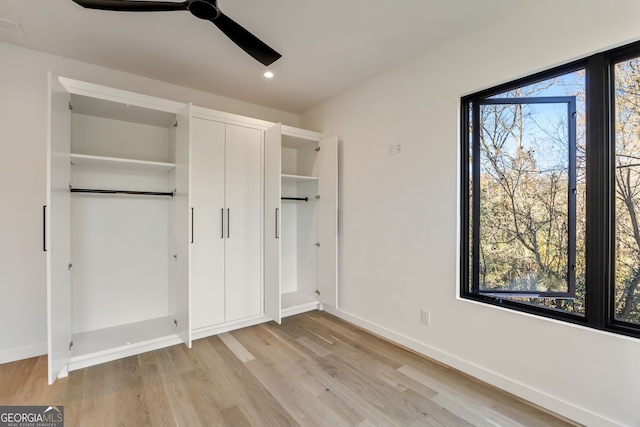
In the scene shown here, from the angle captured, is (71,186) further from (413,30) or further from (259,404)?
(413,30)

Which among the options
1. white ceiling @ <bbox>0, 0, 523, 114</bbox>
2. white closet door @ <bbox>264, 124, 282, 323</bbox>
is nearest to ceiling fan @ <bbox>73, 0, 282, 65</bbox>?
white ceiling @ <bbox>0, 0, 523, 114</bbox>

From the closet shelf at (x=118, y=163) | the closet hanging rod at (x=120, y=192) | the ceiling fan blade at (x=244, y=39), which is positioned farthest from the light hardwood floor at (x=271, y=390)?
the ceiling fan blade at (x=244, y=39)

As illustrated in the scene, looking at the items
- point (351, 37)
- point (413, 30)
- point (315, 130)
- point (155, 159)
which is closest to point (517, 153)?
point (413, 30)

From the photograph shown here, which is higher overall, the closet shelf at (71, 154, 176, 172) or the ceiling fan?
the ceiling fan

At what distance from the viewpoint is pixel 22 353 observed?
2461mm

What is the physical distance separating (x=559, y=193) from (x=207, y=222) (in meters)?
3.00

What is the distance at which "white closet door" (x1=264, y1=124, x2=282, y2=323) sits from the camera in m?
3.03

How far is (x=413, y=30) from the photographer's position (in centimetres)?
227

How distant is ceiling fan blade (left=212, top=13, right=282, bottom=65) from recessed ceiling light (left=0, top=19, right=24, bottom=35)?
1.80m

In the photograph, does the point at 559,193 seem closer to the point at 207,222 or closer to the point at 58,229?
the point at 207,222

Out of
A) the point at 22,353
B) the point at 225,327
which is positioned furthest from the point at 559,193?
the point at 22,353

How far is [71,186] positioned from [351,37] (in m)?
2.90

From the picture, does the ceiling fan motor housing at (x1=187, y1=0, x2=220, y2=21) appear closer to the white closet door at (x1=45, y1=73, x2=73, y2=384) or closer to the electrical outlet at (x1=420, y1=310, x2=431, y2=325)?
the white closet door at (x1=45, y1=73, x2=73, y2=384)

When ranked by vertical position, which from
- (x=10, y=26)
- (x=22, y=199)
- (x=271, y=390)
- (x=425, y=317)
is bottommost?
(x=271, y=390)
